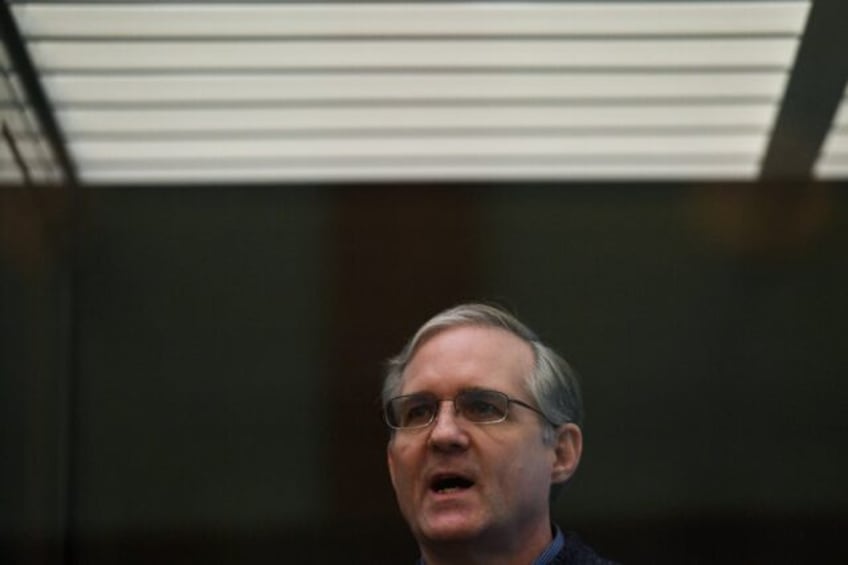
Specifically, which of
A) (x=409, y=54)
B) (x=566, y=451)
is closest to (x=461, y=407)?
(x=566, y=451)

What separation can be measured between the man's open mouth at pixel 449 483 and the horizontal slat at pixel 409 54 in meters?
4.21

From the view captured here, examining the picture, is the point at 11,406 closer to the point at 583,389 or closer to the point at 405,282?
the point at 405,282

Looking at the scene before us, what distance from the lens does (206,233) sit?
7633mm

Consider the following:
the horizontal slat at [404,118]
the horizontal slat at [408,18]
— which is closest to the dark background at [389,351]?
the horizontal slat at [404,118]

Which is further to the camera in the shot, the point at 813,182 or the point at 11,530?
the point at 813,182

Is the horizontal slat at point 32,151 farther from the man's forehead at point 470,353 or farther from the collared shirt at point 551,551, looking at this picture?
the collared shirt at point 551,551

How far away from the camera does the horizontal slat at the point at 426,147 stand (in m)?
7.25

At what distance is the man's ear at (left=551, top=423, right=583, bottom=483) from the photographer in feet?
9.33

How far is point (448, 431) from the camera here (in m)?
2.65

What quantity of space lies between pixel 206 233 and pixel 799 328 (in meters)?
2.58

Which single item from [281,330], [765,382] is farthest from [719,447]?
[281,330]

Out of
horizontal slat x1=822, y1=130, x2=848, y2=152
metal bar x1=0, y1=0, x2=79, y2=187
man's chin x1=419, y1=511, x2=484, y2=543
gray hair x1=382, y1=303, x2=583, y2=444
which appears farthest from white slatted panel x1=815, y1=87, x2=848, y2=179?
man's chin x1=419, y1=511, x2=484, y2=543

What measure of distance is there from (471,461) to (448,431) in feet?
0.18

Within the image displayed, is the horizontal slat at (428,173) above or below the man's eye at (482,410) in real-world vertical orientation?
above
